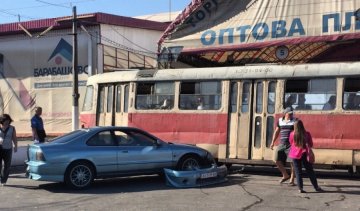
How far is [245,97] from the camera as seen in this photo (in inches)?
538

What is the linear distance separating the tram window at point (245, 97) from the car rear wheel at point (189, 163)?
2089mm

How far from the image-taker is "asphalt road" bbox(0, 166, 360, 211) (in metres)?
9.10

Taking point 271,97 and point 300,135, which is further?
point 271,97

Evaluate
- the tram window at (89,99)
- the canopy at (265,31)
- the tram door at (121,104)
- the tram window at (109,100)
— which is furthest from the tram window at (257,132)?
the canopy at (265,31)

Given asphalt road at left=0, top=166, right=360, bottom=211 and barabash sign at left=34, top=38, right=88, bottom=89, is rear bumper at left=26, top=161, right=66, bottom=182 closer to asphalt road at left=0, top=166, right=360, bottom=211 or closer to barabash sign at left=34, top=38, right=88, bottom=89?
asphalt road at left=0, top=166, right=360, bottom=211

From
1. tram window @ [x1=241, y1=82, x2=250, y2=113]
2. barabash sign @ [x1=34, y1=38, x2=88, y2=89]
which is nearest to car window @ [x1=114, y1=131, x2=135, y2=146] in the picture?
tram window @ [x1=241, y1=82, x2=250, y2=113]

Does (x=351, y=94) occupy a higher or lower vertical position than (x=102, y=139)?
higher

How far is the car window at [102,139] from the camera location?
11.5 m

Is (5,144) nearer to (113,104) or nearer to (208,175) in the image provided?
(113,104)

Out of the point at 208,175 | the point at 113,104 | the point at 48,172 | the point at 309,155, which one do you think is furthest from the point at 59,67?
the point at 309,155

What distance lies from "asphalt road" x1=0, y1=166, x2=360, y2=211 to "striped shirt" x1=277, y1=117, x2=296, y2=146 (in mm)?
983

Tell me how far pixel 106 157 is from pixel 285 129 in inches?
156

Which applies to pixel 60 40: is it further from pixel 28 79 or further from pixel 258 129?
pixel 258 129

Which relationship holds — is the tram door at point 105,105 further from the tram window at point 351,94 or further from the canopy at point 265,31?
the canopy at point 265,31
